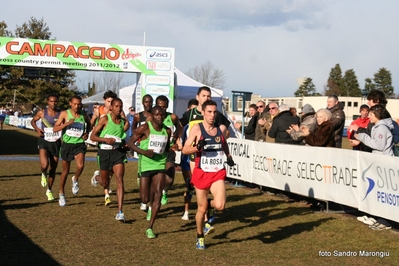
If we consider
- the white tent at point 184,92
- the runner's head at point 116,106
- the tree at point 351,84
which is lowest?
the runner's head at point 116,106

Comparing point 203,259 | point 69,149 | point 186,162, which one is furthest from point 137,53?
point 203,259

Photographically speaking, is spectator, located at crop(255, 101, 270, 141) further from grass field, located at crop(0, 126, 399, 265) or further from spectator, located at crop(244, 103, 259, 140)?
grass field, located at crop(0, 126, 399, 265)

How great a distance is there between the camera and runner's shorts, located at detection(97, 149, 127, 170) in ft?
33.9

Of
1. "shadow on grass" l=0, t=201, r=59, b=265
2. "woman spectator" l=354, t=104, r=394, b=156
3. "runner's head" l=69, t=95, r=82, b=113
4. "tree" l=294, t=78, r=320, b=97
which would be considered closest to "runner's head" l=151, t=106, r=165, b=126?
"shadow on grass" l=0, t=201, r=59, b=265

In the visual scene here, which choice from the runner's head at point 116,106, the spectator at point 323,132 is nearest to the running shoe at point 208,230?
the runner's head at point 116,106

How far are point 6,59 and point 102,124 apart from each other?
1104cm

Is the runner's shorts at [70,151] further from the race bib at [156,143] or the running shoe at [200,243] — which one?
the running shoe at [200,243]

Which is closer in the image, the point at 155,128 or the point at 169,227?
the point at 155,128

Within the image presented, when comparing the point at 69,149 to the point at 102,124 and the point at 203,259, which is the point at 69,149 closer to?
the point at 102,124

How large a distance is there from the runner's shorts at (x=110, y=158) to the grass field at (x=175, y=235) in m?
0.89

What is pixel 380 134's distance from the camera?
31.1 feet

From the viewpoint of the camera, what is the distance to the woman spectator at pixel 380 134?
31.1 ft


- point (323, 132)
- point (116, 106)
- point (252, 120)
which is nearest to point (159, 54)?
point (252, 120)

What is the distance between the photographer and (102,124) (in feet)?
34.2
